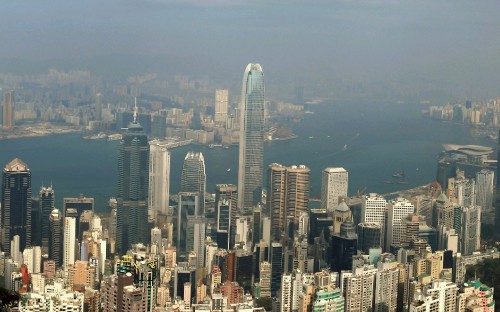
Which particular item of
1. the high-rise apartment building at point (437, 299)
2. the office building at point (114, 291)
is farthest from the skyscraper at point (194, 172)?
the high-rise apartment building at point (437, 299)

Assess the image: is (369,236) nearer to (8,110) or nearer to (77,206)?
(77,206)

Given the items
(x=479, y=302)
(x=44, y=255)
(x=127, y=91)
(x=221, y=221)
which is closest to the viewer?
(x=479, y=302)

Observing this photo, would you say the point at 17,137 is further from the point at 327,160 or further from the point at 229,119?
the point at 327,160

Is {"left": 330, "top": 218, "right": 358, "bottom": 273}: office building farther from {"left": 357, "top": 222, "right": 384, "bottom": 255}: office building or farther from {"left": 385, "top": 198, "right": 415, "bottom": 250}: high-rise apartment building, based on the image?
{"left": 385, "top": 198, "right": 415, "bottom": 250}: high-rise apartment building

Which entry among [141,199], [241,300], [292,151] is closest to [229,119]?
[292,151]

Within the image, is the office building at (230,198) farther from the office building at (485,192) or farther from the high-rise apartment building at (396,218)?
the office building at (485,192)

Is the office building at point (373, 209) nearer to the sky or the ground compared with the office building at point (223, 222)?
nearer to the sky

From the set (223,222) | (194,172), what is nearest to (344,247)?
(223,222)
